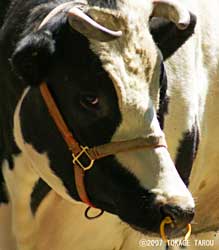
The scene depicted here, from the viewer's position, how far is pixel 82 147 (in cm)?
388

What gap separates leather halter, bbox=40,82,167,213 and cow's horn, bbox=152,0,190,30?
0.48 meters

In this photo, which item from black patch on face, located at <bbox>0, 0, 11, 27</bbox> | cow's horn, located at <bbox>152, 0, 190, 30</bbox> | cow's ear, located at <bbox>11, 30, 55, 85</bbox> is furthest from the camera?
black patch on face, located at <bbox>0, 0, 11, 27</bbox>

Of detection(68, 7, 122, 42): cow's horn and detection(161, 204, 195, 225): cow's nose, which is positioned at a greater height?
detection(68, 7, 122, 42): cow's horn

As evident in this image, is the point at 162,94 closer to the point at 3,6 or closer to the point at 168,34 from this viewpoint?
the point at 168,34

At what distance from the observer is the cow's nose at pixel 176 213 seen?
3.67m

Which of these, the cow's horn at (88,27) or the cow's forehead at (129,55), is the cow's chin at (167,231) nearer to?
the cow's forehead at (129,55)

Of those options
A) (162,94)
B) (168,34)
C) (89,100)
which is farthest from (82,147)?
(168,34)

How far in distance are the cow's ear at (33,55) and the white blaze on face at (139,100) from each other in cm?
16

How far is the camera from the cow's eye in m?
3.75

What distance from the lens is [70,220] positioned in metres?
4.63

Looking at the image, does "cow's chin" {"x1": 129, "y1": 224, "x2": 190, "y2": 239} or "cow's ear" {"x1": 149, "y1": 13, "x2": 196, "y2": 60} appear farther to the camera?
"cow's ear" {"x1": 149, "y1": 13, "x2": 196, "y2": 60}

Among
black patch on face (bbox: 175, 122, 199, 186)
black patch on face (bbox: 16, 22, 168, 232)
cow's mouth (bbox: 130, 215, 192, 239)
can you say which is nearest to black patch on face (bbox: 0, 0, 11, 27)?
black patch on face (bbox: 16, 22, 168, 232)

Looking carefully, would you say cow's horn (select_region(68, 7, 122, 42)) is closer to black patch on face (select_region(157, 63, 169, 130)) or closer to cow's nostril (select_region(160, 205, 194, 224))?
black patch on face (select_region(157, 63, 169, 130))

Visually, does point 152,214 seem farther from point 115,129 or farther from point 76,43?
point 76,43
